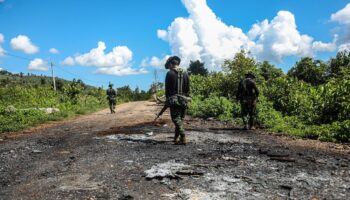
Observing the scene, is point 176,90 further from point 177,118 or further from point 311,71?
point 311,71

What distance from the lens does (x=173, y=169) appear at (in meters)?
6.36

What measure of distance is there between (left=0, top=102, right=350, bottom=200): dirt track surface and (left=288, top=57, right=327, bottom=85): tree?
4366 cm

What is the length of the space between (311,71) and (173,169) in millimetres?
→ 48587

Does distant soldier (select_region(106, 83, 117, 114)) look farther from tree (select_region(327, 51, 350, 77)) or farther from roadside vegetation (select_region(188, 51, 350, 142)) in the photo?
tree (select_region(327, 51, 350, 77))

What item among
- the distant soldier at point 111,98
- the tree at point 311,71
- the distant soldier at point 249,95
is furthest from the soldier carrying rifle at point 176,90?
the tree at point 311,71

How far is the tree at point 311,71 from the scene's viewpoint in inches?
2012

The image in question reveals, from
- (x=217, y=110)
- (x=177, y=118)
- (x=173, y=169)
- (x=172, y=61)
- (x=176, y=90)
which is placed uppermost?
(x=172, y=61)

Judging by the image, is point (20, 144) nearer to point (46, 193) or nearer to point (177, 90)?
point (177, 90)

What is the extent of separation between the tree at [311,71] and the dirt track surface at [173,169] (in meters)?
43.7

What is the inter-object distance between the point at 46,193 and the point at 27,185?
2.24 feet

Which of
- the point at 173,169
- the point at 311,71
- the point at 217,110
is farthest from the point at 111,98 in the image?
the point at 311,71

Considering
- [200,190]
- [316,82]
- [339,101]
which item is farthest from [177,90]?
[316,82]

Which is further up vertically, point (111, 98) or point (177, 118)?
point (111, 98)

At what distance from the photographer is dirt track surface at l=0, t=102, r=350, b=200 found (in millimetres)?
5168
